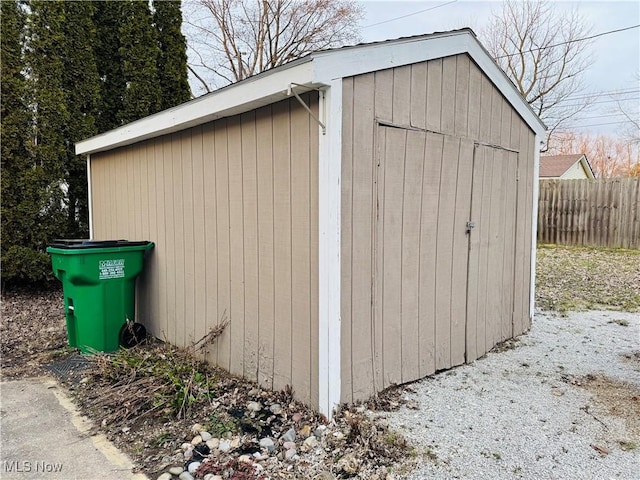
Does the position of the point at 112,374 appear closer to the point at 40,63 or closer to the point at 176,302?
the point at 176,302

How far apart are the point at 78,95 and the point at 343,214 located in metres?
5.31

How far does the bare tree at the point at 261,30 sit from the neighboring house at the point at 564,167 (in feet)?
31.3

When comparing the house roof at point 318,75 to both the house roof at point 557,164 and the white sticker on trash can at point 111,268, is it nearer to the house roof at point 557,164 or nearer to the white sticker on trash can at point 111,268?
the white sticker on trash can at point 111,268

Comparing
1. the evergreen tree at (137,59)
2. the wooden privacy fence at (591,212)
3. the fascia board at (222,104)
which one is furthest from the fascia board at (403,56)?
the wooden privacy fence at (591,212)

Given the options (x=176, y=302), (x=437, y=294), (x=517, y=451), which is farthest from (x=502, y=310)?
(x=176, y=302)

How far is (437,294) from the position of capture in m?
3.10

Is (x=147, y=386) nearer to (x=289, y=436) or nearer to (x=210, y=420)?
(x=210, y=420)

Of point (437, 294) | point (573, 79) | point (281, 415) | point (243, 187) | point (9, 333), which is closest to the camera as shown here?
point (281, 415)

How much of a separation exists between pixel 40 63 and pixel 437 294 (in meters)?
5.67

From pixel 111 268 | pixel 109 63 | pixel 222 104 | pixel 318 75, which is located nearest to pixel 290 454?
A: pixel 318 75

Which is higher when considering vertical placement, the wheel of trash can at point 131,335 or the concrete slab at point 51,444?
the wheel of trash can at point 131,335

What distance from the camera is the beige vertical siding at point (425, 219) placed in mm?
2488

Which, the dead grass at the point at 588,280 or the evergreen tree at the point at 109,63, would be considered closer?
the dead grass at the point at 588,280

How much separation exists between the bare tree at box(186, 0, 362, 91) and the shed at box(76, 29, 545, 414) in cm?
931
